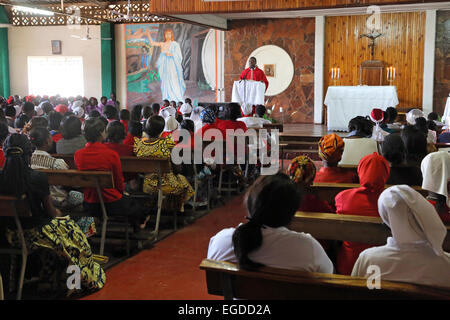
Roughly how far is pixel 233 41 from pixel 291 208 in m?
12.8

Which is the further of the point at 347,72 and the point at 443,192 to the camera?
the point at 347,72

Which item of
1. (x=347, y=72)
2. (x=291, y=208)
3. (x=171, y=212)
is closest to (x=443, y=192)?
(x=291, y=208)

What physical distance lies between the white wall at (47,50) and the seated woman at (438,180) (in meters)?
14.3

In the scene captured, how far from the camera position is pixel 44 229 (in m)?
3.41

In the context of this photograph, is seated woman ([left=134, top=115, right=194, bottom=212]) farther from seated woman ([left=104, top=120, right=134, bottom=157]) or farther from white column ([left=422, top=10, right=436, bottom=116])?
white column ([left=422, top=10, right=436, bottom=116])

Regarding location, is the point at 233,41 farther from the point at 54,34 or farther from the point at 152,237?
the point at 152,237

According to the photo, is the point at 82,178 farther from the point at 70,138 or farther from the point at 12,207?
the point at 70,138

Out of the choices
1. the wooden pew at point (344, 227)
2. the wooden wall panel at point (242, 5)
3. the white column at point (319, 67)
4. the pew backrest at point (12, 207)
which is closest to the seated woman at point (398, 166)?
the wooden pew at point (344, 227)

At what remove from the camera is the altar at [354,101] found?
11.4m

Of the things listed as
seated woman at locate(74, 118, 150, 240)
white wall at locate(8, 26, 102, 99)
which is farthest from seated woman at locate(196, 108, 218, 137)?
white wall at locate(8, 26, 102, 99)

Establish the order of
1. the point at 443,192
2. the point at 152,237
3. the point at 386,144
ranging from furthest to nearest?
the point at 152,237
the point at 386,144
the point at 443,192

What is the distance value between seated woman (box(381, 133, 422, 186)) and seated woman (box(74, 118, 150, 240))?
217 centimetres

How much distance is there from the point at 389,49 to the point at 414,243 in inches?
476
